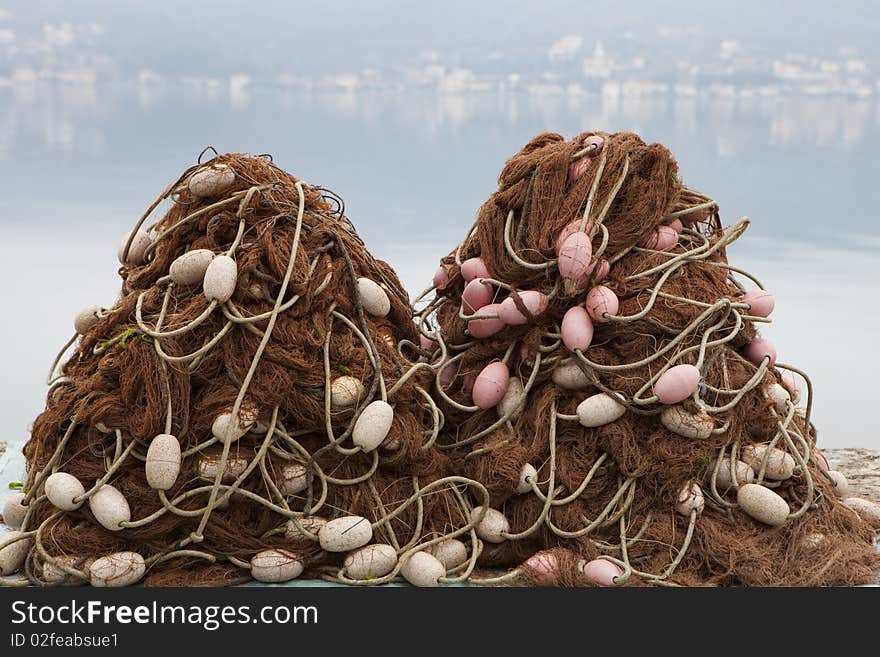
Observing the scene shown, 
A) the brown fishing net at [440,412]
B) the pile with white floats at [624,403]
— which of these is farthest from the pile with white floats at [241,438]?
the pile with white floats at [624,403]

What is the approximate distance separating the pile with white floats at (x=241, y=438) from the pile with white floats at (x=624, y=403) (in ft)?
1.05

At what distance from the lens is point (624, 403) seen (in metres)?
5.36

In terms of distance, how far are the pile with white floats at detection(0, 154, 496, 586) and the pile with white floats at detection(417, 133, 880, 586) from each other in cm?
32

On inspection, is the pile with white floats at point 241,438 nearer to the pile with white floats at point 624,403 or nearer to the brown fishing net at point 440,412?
the brown fishing net at point 440,412

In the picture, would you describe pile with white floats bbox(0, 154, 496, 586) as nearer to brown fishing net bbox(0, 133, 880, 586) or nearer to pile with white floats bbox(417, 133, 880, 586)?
brown fishing net bbox(0, 133, 880, 586)

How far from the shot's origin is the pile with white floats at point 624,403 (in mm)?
5355

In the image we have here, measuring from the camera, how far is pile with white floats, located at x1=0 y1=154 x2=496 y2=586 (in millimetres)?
5109

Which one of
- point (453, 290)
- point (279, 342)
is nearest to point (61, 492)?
point (279, 342)

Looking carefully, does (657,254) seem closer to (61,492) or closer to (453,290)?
(453,290)

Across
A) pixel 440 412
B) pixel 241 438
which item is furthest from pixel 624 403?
pixel 241 438

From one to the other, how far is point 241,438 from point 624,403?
151 centimetres

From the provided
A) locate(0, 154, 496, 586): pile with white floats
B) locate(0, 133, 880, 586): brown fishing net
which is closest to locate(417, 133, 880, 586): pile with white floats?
locate(0, 133, 880, 586): brown fishing net

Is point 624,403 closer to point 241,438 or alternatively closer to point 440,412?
point 440,412

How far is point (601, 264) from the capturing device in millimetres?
5523
